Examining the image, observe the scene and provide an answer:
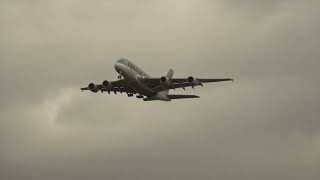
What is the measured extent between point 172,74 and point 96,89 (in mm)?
18729

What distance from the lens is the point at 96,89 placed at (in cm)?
13412

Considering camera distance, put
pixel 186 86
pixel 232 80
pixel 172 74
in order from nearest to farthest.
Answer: pixel 232 80
pixel 186 86
pixel 172 74

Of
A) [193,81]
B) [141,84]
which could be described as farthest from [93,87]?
[193,81]

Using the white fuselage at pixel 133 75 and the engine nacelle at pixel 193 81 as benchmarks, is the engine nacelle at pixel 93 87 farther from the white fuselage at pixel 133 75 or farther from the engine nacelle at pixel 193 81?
the engine nacelle at pixel 193 81

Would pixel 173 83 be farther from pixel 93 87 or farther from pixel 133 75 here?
pixel 93 87

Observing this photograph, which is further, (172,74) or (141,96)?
(172,74)

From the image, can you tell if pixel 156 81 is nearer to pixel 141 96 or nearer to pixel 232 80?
pixel 141 96

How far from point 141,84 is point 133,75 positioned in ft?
6.90

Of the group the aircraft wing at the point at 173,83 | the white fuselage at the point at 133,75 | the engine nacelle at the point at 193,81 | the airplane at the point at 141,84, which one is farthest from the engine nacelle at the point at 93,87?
the engine nacelle at the point at 193,81

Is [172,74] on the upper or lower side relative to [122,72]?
upper

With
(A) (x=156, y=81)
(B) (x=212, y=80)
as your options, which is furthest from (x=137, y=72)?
(B) (x=212, y=80)

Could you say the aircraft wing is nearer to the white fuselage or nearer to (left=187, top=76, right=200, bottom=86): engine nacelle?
(left=187, top=76, right=200, bottom=86): engine nacelle

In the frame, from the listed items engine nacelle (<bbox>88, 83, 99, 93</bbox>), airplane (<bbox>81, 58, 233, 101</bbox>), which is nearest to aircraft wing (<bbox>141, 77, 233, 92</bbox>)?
airplane (<bbox>81, 58, 233, 101</bbox>)

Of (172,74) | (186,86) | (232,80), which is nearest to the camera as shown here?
(232,80)
